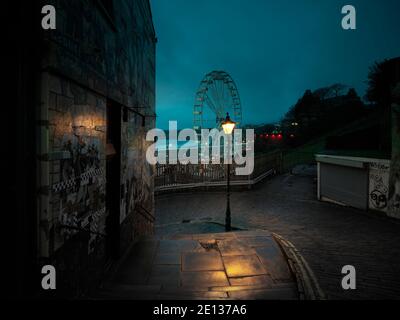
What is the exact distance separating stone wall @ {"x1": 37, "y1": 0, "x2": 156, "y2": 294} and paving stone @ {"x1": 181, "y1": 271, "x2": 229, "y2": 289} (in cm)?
136

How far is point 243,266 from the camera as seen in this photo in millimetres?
4344

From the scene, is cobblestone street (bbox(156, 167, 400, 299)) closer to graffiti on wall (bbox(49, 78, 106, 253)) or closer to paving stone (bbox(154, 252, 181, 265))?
paving stone (bbox(154, 252, 181, 265))

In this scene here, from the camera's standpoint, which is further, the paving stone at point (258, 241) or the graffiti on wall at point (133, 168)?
the paving stone at point (258, 241)

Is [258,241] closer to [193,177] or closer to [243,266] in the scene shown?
[243,266]

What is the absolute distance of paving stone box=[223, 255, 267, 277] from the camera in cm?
410

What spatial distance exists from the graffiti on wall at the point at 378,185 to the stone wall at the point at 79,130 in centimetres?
900

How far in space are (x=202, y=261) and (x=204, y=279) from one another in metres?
0.67

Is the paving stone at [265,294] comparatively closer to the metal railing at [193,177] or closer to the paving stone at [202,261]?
the paving stone at [202,261]

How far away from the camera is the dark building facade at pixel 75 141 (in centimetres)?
223

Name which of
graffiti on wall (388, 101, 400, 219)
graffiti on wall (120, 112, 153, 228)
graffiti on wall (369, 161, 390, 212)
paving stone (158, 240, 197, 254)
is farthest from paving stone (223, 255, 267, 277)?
graffiti on wall (369, 161, 390, 212)

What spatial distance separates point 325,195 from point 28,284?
41.6 feet

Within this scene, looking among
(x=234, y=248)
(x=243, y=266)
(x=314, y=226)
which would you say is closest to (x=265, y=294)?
(x=243, y=266)

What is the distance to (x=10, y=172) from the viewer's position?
2.09 meters

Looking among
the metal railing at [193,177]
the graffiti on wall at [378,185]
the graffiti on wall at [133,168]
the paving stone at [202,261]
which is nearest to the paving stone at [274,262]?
the paving stone at [202,261]
